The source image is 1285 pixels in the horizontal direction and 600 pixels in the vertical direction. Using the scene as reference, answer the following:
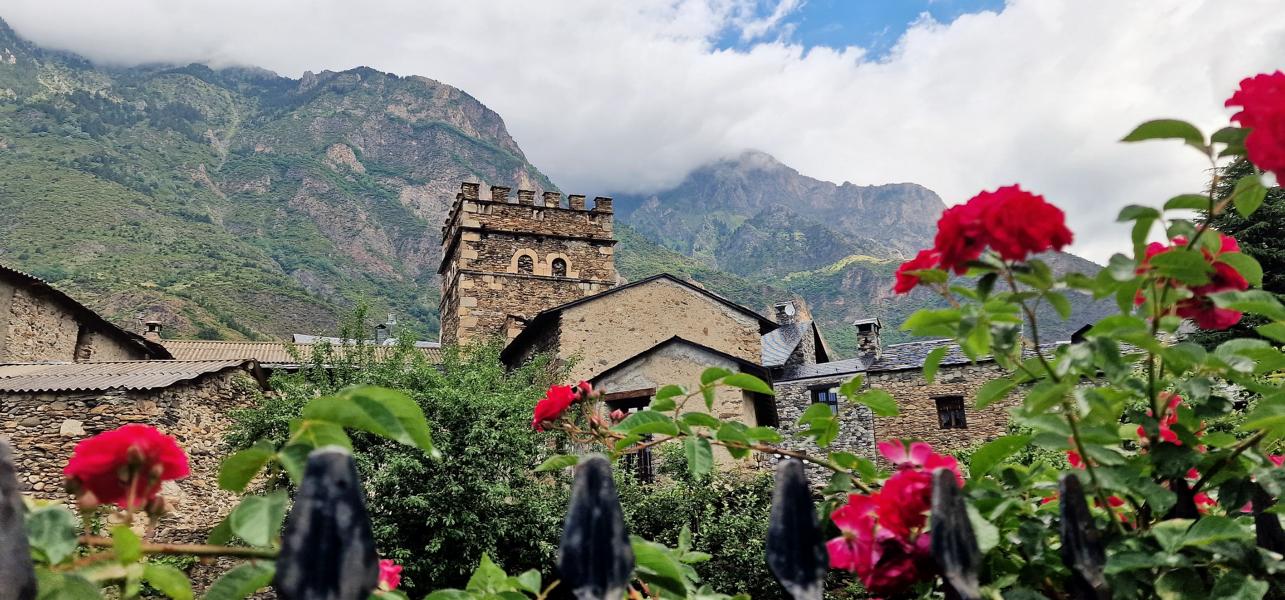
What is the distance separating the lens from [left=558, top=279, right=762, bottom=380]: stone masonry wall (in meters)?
16.3

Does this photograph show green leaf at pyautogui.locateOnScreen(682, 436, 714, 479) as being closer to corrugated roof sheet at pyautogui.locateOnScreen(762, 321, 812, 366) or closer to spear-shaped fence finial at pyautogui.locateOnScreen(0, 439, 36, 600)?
spear-shaped fence finial at pyautogui.locateOnScreen(0, 439, 36, 600)

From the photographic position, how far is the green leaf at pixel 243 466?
103 centimetres

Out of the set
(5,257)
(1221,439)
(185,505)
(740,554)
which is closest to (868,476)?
(1221,439)

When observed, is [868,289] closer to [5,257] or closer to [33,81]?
[5,257]

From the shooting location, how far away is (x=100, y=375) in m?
12.0

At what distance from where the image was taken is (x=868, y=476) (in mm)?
1655

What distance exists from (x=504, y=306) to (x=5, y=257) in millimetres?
46112

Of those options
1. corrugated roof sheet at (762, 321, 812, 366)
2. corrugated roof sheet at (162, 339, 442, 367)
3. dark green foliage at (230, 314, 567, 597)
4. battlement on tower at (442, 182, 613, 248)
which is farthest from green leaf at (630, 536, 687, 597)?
battlement on tower at (442, 182, 613, 248)

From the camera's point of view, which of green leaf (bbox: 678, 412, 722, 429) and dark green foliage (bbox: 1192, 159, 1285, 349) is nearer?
green leaf (bbox: 678, 412, 722, 429)

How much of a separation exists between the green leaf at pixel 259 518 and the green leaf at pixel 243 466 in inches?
2.4

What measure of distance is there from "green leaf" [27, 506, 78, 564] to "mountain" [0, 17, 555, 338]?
30.5 m

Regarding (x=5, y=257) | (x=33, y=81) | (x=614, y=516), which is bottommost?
(x=614, y=516)

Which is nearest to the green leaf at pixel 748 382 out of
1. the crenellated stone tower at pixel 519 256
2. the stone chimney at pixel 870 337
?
the stone chimney at pixel 870 337

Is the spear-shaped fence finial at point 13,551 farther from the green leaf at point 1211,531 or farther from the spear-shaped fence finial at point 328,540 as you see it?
the green leaf at point 1211,531
